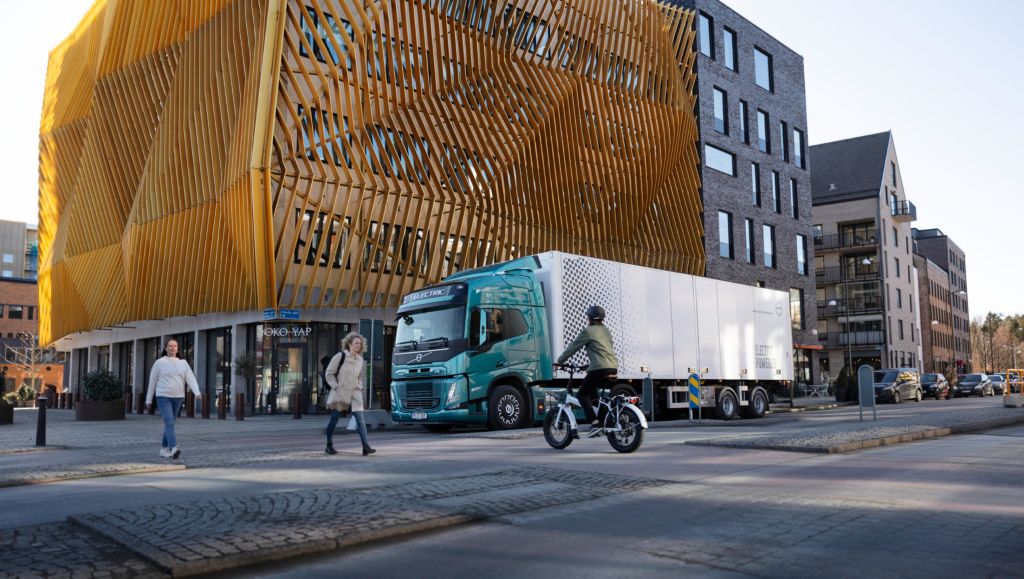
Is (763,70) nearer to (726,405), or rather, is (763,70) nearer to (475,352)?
(726,405)

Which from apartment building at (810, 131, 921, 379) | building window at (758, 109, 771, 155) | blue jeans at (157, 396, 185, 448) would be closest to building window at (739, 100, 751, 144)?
building window at (758, 109, 771, 155)

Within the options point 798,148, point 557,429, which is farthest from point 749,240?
point 557,429

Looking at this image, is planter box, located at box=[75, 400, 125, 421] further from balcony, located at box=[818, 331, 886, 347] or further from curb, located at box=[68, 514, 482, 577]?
balcony, located at box=[818, 331, 886, 347]

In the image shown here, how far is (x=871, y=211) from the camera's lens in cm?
6600

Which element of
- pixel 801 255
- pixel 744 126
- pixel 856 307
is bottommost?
pixel 856 307

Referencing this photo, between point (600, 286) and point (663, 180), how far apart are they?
69.9 ft

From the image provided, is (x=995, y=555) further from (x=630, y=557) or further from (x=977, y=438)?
(x=977, y=438)

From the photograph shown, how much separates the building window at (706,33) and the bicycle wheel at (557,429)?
117 ft

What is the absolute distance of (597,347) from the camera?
1067 centimetres

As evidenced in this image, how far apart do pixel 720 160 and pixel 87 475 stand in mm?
38986

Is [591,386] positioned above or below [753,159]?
below

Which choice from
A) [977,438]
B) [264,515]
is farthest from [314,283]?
[264,515]

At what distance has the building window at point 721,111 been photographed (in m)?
43.8

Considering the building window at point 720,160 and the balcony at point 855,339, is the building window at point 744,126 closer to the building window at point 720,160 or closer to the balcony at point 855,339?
the building window at point 720,160
